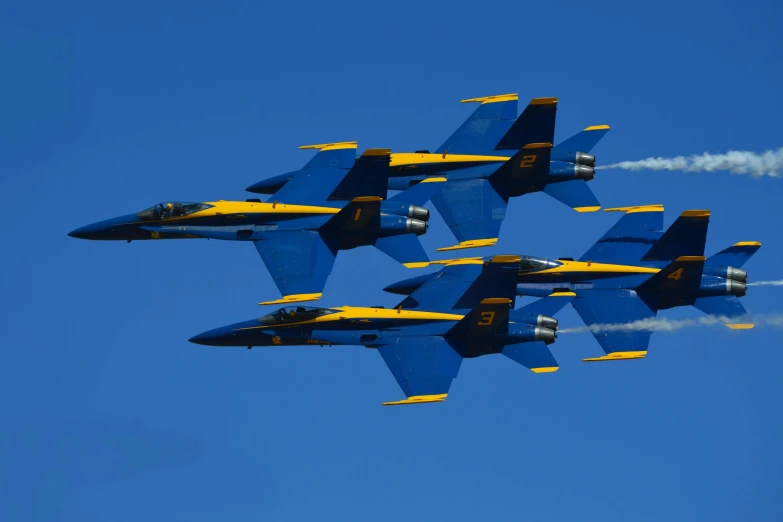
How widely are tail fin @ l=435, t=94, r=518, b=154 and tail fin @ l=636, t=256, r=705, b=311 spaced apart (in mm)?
11621

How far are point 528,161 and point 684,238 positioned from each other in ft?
28.7

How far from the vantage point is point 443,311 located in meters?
99.9

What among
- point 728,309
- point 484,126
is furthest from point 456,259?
point 728,309

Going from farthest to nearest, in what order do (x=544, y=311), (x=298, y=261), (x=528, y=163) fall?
(x=528, y=163), (x=298, y=261), (x=544, y=311)

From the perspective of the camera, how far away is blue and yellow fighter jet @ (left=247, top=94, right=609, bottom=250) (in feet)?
343

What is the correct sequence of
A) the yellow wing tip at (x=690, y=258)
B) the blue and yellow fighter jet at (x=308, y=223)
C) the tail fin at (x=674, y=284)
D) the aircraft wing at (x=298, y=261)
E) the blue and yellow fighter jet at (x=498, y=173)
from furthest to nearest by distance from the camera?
the blue and yellow fighter jet at (x=498, y=173) < the blue and yellow fighter jet at (x=308, y=223) < the tail fin at (x=674, y=284) < the aircraft wing at (x=298, y=261) < the yellow wing tip at (x=690, y=258)

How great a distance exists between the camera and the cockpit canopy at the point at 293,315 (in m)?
99.2

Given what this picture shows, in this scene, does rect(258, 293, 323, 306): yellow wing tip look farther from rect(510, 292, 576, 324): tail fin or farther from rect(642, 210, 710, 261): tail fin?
rect(642, 210, 710, 261): tail fin

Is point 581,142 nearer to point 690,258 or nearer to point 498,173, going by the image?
point 498,173

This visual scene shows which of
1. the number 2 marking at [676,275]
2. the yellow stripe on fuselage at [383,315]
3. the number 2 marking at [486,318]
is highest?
the number 2 marking at [676,275]

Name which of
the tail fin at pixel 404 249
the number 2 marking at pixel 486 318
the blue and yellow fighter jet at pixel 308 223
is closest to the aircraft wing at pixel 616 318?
the number 2 marking at pixel 486 318

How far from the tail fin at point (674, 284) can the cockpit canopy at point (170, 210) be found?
22.4 meters

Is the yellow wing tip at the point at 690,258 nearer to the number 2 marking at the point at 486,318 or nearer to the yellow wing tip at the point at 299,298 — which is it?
the number 2 marking at the point at 486,318

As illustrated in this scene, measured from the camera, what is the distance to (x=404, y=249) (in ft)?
336
